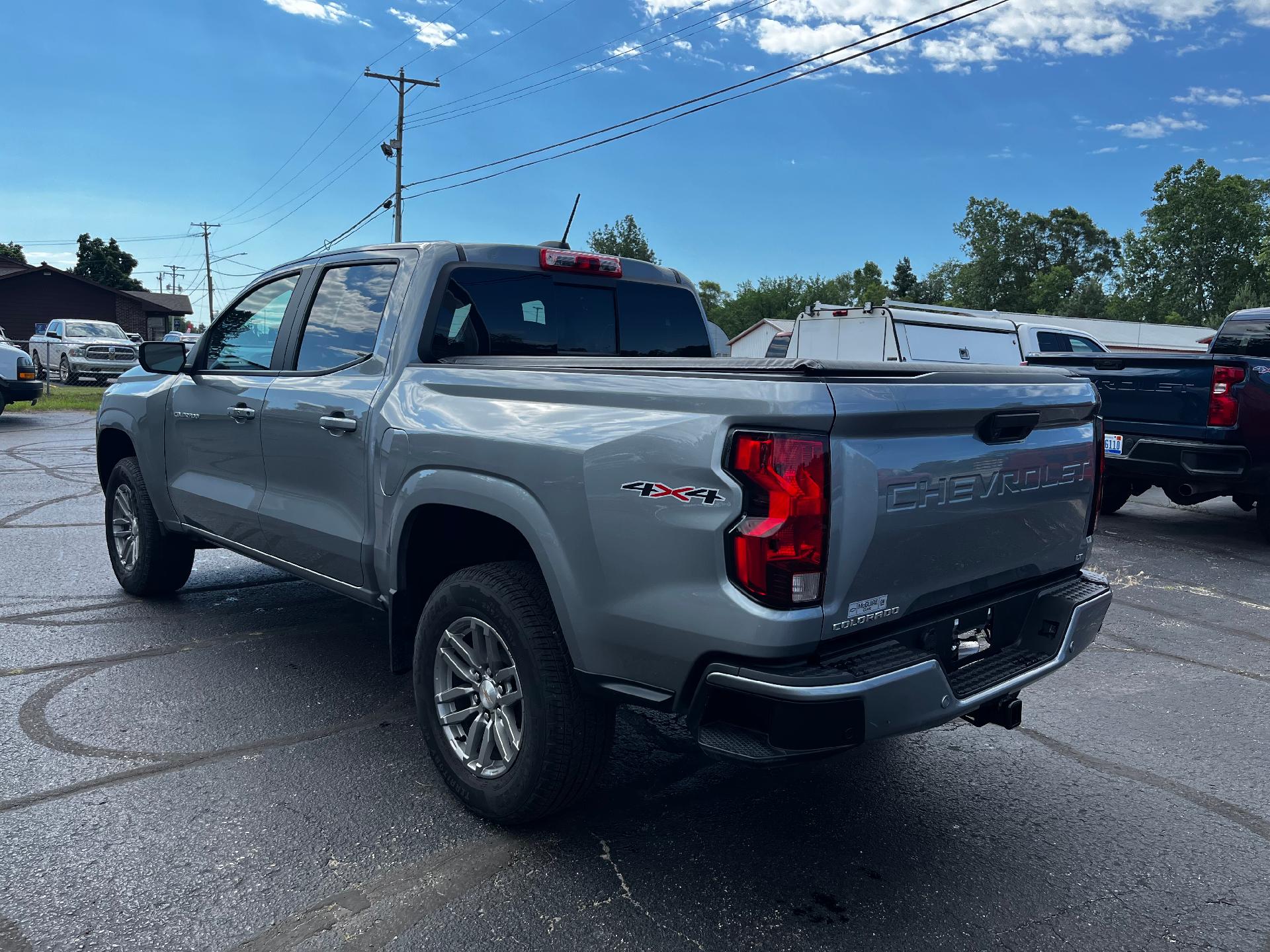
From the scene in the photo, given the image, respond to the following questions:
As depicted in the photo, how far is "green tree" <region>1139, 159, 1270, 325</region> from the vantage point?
2913 inches

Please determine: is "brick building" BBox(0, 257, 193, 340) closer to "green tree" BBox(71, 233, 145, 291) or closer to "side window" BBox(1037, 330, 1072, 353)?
"green tree" BBox(71, 233, 145, 291)

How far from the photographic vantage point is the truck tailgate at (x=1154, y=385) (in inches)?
309

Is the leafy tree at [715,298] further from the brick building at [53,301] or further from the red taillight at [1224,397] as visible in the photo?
the red taillight at [1224,397]

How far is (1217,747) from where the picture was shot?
4.00 meters

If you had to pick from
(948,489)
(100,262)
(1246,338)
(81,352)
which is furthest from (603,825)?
(100,262)

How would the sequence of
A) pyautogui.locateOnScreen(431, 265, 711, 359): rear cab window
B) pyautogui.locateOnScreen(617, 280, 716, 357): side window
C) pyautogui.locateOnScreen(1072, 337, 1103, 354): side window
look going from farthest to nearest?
pyautogui.locateOnScreen(1072, 337, 1103, 354): side window
pyautogui.locateOnScreen(617, 280, 716, 357): side window
pyautogui.locateOnScreen(431, 265, 711, 359): rear cab window

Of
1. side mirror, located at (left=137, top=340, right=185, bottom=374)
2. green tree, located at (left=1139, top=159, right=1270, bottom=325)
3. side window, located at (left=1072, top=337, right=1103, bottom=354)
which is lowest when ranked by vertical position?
side mirror, located at (left=137, top=340, right=185, bottom=374)

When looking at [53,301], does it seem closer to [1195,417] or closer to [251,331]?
[251,331]

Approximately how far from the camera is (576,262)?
418 centimetres

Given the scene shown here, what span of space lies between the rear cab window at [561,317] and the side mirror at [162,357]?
2.08 m

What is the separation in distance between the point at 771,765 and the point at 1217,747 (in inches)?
101

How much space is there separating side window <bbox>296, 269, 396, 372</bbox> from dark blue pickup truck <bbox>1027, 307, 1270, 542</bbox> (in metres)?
6.28

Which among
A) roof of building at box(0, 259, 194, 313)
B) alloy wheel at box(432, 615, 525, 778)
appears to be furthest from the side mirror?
roof of building at box(0, 259, 194, 313)

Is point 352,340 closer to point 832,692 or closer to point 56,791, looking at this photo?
point 56,791
